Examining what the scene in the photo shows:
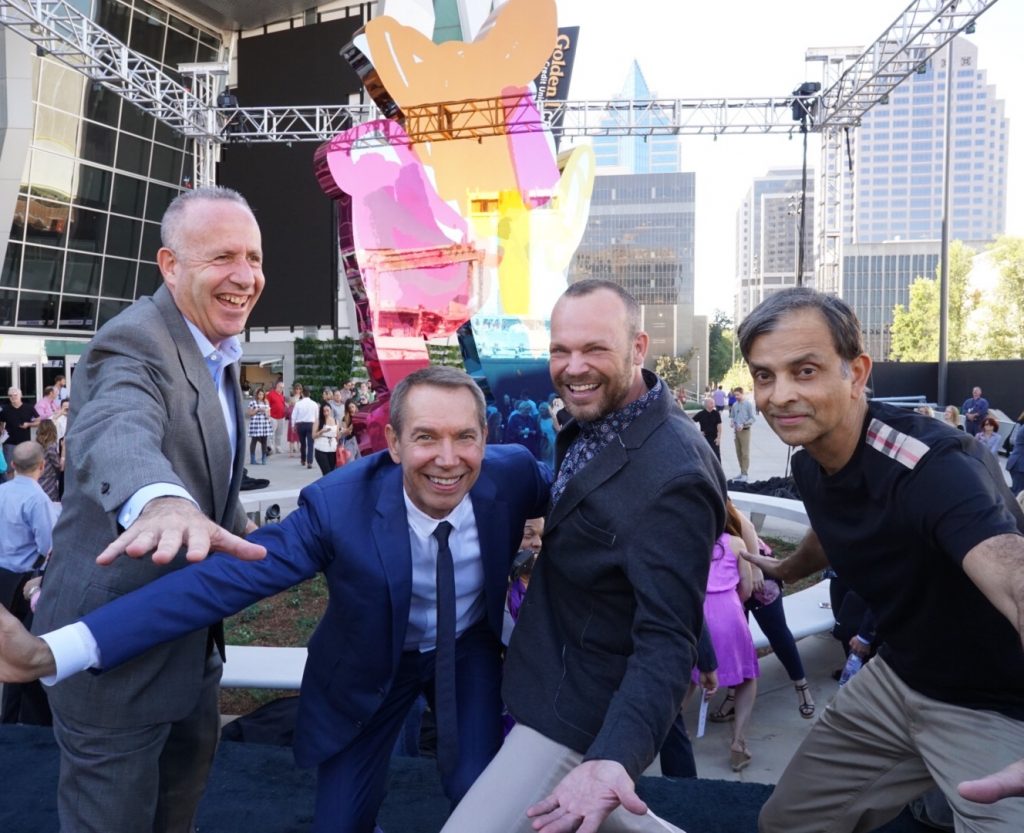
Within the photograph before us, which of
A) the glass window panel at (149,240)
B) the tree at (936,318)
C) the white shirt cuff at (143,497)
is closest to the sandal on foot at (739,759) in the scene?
the white shirt cuff at (143,497)

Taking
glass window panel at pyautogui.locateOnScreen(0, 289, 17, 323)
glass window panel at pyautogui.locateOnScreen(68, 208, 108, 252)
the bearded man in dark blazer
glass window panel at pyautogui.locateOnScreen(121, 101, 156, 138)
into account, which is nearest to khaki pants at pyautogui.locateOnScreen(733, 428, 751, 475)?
the bearded man in dark blazer

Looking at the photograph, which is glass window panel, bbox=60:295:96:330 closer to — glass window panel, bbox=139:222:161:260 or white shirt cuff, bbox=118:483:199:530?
glass window panel, bbox=139:222:161:260

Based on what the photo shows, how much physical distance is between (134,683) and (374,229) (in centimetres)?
902

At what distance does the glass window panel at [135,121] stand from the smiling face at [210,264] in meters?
29.5

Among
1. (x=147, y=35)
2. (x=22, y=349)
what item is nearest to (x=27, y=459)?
(x=22, y=349)

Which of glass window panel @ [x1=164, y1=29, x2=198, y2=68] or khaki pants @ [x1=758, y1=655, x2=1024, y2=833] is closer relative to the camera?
khaki pants @ [x1=758, y1=655, x2=1024, y2=833]

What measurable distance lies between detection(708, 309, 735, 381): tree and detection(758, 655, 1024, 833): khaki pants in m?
93.7

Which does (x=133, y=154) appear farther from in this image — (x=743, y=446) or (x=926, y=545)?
(x=926, y=545)

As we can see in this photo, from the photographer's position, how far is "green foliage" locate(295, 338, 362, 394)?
2709 cm

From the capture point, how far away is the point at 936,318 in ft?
171

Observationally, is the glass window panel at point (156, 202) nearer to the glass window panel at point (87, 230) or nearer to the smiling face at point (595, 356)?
the glass window panel at point (87, 230)

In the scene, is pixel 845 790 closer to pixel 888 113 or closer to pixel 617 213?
pixel 617 213

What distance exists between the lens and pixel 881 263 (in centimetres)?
10069

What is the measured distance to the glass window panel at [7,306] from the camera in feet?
78.9
